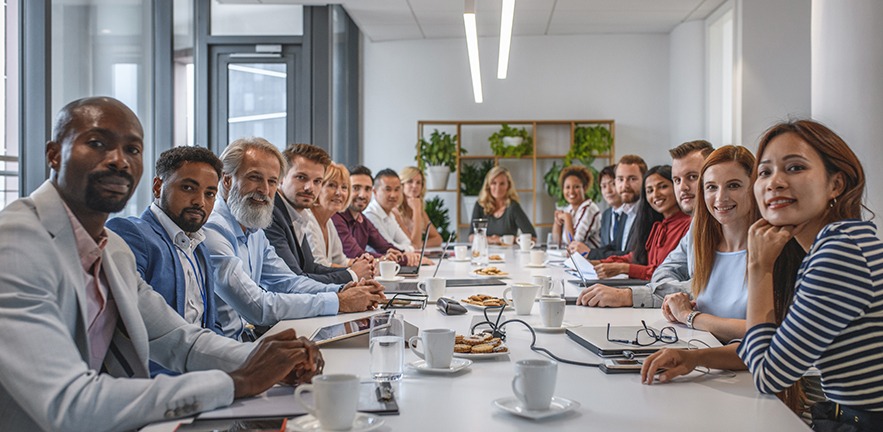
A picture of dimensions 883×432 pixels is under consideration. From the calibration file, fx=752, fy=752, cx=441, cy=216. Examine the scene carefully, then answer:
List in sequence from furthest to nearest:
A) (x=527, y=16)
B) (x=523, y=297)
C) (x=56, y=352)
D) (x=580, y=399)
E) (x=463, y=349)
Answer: (x=527, y=16)
(x=523, y=297)
(x=463, y=349)
(x=580, y=399)
(x=56, y=352)

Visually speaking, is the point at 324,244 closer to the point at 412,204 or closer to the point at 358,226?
the point at 358,226

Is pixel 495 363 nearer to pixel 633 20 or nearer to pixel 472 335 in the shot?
pixel 472 335

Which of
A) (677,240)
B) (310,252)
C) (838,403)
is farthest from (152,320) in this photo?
(677,240)

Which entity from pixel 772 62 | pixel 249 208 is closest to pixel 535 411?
pixel 249 208

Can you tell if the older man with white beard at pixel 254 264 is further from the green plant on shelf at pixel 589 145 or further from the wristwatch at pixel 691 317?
the green plant on shelf at pixel 589 145

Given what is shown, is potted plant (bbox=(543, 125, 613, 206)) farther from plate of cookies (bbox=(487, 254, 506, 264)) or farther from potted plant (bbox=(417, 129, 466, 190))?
plate of cookies (bbox=(487, 254, 506, 264))

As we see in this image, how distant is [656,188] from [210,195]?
2501 millimetres

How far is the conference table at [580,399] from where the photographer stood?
131 cm

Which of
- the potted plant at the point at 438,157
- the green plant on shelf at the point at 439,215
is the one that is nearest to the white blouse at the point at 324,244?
the potted plant at the point at 438,157

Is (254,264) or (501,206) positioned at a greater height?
(501,206)

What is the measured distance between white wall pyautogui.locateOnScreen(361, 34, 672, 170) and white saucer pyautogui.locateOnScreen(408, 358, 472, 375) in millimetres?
7254

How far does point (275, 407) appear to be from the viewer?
1.40 meters

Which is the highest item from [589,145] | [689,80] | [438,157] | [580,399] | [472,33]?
[689,80]

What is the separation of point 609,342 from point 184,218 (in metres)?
1.28
